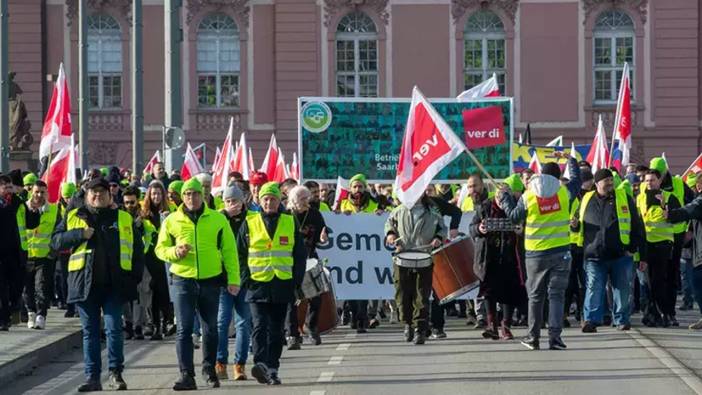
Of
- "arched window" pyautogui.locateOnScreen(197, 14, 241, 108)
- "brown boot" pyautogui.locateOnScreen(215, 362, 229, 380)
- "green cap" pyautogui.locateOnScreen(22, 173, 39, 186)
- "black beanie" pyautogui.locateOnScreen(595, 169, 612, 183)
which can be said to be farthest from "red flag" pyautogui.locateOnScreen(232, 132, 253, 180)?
"arched window" pyautogui.locateOnScreen(197, 14, 241, 108)

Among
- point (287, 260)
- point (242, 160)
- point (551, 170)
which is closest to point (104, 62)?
point (242, 160)

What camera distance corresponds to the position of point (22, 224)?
21.0 meters

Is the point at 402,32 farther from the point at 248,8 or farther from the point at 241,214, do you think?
the point at 241,214

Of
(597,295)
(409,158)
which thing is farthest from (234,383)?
(597,295)

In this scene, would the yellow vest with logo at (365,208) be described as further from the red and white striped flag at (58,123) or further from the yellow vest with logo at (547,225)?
the red and white striped flag at (58,123)

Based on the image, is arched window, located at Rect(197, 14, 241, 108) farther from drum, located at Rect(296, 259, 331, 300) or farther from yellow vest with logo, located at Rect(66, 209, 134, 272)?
yellow vest with logo, located at Rect(66, 209, 134, 272)

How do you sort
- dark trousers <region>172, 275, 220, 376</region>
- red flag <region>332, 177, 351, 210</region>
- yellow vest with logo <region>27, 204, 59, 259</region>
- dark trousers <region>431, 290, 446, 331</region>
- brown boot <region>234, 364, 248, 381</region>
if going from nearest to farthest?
dark trousers <region>172, 275, 220, 376</region> → brown boot <region>234, 364, 248, 381</region> → dark trousers <region>431, 290, 446, 331</region> → yellow vest with logo <region>27, 204, 59, 259</region> → red flag <region>332, 177, 351, 210</region>

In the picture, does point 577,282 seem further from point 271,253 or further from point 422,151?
point 271,253

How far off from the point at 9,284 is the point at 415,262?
4463 mm

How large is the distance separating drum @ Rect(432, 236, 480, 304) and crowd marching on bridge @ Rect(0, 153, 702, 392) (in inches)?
5.2

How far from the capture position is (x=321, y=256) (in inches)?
883

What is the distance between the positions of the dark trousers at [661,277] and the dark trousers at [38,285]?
6741mm

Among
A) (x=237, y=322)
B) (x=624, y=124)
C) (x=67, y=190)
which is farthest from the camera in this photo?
(x=624, y=124)

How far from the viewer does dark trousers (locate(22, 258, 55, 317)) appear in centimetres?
2128
